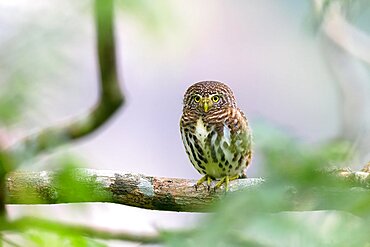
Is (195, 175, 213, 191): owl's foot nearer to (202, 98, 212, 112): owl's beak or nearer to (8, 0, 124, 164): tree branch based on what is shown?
(202, 98, 212, 112): owl's beak

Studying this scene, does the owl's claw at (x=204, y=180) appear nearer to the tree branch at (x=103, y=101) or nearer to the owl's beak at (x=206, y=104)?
the owl's beak at (x=206, y=104)

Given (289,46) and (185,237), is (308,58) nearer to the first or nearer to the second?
(289,46)

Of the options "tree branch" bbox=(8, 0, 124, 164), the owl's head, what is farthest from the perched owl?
"tree branch" bbox=(8, 0, 124, 164)

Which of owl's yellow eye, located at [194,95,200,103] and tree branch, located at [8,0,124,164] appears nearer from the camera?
tree branch, located at [8,0,124,164]

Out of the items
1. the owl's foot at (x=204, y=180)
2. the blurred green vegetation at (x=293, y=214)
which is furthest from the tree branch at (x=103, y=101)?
the blurred green vegetation at (x=293, y=214)

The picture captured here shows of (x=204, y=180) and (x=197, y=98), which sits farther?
(x=197, y=98)

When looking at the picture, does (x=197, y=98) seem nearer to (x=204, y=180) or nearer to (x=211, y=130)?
(x=211, y=130)

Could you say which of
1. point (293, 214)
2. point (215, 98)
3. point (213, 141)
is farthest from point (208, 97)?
point (293, 214)

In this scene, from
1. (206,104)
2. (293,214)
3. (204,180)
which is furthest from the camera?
(206,104)
